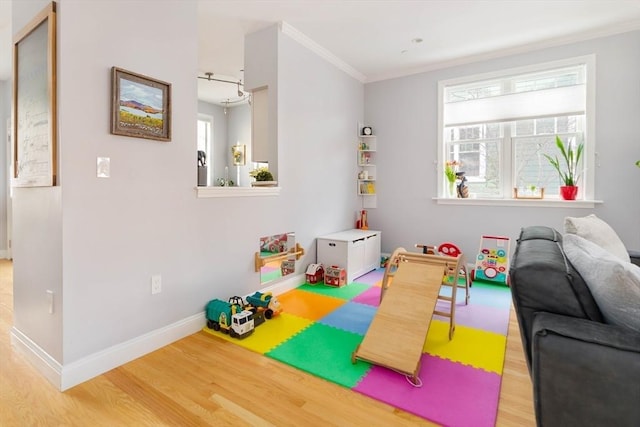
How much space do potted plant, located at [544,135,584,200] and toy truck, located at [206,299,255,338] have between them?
360 cm

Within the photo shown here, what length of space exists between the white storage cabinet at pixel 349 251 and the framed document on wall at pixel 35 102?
8.76ft

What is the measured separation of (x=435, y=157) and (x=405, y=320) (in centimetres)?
288

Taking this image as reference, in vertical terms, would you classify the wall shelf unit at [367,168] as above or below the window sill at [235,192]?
above

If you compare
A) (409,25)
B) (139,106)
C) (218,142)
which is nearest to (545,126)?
(409,25)

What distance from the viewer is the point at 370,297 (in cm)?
336

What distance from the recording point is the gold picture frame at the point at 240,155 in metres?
6.85

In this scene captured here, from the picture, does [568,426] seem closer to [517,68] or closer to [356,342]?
[356,342]

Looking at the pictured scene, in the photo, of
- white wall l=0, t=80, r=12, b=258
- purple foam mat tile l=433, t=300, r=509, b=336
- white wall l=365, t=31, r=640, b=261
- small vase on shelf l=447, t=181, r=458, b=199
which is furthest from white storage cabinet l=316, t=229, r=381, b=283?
white wall l=0, t=80, r=12, b=258

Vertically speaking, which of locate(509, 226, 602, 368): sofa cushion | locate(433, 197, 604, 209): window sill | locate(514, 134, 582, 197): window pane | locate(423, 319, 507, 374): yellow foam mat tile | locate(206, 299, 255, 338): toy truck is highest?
locate(514, 134, 582, 197): window pane

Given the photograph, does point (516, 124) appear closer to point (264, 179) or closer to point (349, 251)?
point (349, 251)

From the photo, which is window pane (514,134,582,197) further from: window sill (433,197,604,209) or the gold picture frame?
the gold picture frame

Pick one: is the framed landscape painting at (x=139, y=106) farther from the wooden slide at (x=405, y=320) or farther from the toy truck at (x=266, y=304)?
the wooden slide at (x=405, y=320)

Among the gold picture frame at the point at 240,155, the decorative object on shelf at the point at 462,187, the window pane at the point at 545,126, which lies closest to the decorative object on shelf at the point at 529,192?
the decorative object on shelf at the point at 462,187

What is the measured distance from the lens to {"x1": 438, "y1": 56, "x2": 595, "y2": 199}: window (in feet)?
12.1
